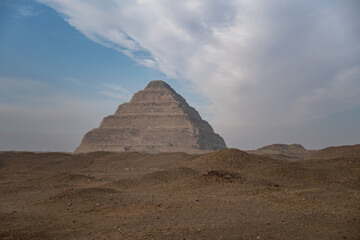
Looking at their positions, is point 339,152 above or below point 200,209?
above

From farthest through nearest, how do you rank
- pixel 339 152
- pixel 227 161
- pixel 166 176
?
pixel 339 152, pixel 227 161, pixel 166 176

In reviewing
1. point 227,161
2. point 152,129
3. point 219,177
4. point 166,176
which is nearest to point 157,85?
point 152,129

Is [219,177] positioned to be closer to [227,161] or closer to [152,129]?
[227,161]

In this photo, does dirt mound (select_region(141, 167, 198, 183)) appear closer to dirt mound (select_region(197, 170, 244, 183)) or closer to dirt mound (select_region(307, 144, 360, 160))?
dirt mound (select_region(197, 170, 244, 183))

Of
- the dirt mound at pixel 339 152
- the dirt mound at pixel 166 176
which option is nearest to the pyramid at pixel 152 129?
the dirt mound at pixel 339 152

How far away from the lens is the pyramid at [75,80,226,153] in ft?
399

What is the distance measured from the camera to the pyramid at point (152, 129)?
121562mm

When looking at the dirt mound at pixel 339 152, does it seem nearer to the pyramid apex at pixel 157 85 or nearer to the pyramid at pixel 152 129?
the pyramid at pixel 152 129

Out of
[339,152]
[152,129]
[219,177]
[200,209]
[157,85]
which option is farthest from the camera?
[157,85]

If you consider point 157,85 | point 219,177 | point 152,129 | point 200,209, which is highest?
point 157,85

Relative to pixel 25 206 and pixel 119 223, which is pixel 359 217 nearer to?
pixel 119 223

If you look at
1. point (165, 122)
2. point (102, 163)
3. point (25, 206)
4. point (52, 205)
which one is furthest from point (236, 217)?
point (165, 122)

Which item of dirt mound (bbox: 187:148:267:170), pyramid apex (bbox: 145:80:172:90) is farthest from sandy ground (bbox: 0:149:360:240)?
pyramid apex (bbox: 145:80:172:90)

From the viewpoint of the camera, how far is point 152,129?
130 m
